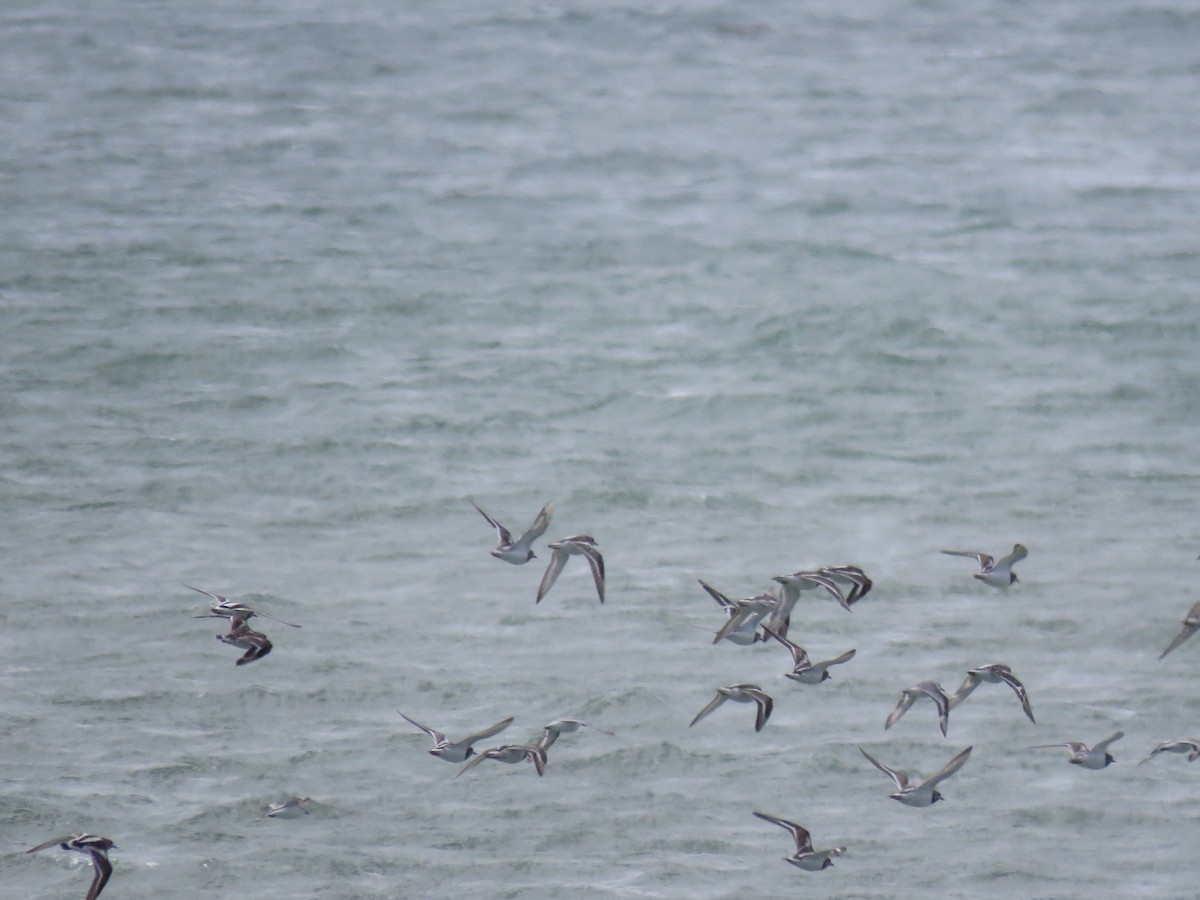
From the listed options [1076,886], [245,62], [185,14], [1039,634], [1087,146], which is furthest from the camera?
[185,14]

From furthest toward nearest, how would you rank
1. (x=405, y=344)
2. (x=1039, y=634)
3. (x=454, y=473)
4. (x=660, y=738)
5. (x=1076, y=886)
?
1. (x=405, y=344)
2. (x=454, y=473)
3. (x=1039, y=634)
4. (x=660, y=738)
5. (x=1076, y=886)

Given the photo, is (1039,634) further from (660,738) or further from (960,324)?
(960,324)

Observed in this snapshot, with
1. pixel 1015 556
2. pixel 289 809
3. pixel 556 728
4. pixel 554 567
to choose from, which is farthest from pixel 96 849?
pixel 1015 556

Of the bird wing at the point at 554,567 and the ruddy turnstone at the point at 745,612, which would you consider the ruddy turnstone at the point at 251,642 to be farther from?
the ruddy turnstone at the point at 745,612

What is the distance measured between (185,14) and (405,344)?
79.4ft

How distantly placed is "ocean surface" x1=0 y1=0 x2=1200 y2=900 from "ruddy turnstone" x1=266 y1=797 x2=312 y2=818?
0.38m

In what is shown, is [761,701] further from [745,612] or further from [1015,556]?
[1015,556]

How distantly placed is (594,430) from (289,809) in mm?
13105

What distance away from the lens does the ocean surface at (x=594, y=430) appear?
59.6ft

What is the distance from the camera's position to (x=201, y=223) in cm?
3759

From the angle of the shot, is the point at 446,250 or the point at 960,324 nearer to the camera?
the point at 960,324

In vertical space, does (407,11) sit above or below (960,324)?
above

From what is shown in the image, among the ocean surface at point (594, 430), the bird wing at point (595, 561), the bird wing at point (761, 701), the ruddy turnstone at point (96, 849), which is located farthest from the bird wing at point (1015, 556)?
the ruddy turnstone at point (96, 849)

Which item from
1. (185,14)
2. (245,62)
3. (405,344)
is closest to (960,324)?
(405,344)
